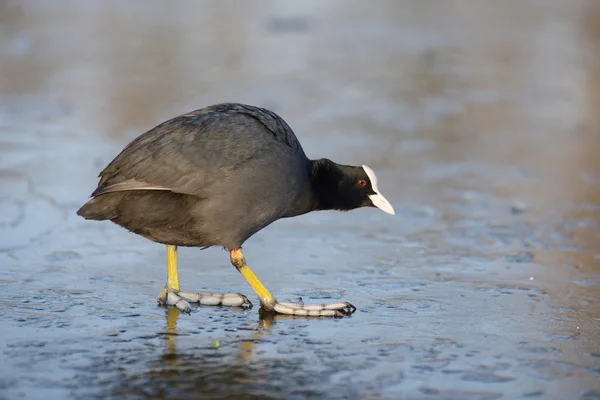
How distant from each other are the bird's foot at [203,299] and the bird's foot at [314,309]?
0.21 metres

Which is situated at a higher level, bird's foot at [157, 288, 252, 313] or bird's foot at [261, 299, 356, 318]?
bird's foot at [157, 288, 252, 313]

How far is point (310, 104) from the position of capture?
11961 millimetres

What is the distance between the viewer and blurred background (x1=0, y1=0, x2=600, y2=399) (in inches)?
181

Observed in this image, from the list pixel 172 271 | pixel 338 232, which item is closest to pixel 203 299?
pixel 172 271

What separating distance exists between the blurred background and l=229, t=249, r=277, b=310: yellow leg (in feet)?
0.43

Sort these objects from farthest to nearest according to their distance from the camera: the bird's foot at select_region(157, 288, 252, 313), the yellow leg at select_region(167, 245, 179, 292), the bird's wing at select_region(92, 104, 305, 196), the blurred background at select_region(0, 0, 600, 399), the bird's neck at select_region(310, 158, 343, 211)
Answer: the bird's neck at select_region(310, 158, 343, 211) < the yellow leg at select_region(167, 245, 179, 292) < the bird's foot at select_region(157, 288, 252, 313) < the bird's wing at select_region(92, 104, 305, 196) < the blurred background at select_region(0, 0, 600, 399)

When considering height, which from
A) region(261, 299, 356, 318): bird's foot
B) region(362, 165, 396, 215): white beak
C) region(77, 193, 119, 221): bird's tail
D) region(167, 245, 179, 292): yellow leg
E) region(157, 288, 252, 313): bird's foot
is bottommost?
region(261, 299, 356, 318): bird's foot

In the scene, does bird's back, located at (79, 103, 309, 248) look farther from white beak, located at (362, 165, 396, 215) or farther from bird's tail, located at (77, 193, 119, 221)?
white beak, located at (362, 165, 396, 215)

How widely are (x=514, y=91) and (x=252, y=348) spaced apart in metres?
9.06

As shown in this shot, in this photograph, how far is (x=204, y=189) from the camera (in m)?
5.45

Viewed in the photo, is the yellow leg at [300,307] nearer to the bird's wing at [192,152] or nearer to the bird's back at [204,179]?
the bird's back at [204,179]

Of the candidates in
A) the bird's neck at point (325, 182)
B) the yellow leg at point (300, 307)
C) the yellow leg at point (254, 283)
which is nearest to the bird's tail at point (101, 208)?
the yellow leg at point (254, 283)

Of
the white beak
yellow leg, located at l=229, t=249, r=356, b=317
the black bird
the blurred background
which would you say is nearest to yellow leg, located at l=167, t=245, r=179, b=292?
the black bird

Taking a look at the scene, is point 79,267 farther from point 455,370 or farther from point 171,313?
point 455,370
